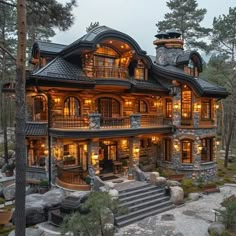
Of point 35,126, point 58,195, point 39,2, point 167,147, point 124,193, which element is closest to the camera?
point 39,2

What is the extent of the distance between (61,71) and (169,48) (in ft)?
36.4

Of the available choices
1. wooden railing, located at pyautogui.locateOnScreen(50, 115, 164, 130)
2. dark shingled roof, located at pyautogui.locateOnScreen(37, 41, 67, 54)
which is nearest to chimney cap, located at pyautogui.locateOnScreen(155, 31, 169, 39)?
dark shingled roof, located at pyautogui.locateOnScreen(37, 41, 67, 54)

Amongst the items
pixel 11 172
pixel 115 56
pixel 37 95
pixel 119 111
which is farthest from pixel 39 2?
pixel 11 172

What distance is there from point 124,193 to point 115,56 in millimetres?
10064

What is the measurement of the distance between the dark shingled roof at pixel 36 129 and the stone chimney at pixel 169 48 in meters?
12.4

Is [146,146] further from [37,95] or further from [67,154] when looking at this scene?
[37,95]

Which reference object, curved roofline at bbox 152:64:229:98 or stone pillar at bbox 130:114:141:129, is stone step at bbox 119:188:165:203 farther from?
curved roofline at bbox 152:64:229:98

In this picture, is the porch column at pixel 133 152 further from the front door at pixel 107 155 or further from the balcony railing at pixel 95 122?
the front door at pixel 107 155

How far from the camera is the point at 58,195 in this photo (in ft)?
44.7

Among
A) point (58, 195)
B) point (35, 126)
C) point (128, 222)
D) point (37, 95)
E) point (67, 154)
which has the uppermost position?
point (37, 95)

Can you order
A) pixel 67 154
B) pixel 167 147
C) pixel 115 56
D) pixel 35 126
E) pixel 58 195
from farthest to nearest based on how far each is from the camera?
pixel 167 147 → pixel 115 56 → pixel 67 154 → pixel 35 126 → pixel 58 195

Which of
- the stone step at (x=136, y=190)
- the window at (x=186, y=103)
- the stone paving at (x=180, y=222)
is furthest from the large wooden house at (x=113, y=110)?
the stone paving at (x=180, y=222)

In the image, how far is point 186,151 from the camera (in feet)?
66.5

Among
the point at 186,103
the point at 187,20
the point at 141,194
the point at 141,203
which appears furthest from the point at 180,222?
the point at 187,20
